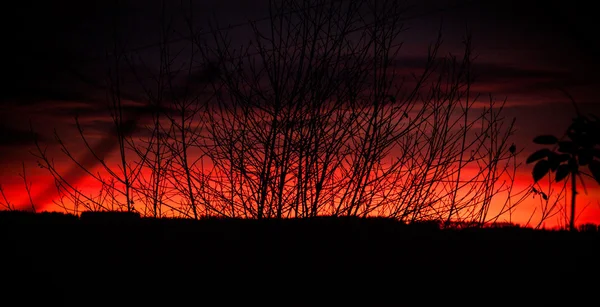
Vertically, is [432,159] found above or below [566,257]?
above

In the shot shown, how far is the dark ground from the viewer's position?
2.94m

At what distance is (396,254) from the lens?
3.58 metres

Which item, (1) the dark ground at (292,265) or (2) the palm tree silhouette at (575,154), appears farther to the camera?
(1) the dark ground at (292,265)

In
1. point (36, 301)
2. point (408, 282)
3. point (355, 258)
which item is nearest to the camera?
point (36, 301)

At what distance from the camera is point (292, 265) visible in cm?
346

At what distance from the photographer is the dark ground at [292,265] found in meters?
2.94

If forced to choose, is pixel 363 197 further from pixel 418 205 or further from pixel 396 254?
pixel 396 254

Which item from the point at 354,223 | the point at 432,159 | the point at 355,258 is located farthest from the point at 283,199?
the point at 432,159

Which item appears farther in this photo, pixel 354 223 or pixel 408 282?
pixel 354 223

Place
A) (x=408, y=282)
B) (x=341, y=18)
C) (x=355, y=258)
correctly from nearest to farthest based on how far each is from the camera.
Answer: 1. (x=408, y=282)
2. (x=355, y=258)
3. (x=341, y=18)

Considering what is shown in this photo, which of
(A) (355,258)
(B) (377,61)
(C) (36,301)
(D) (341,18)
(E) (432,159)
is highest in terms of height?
(D) (341,18)

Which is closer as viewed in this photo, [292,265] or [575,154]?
[575,154]

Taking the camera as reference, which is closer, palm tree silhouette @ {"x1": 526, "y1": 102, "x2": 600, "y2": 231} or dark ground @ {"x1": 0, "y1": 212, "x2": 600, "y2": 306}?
palm tree silhouette @ {"x1": 526, "y1": 102, "x2": 600, "y2": 231}

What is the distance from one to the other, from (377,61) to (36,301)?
9.86 ft
